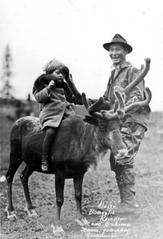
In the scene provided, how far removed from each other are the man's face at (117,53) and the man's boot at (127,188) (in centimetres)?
146

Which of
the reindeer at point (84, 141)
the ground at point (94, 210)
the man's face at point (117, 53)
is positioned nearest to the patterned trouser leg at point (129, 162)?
the ground at point (94, 210)

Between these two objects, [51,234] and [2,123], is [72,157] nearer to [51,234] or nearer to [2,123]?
[51,234]

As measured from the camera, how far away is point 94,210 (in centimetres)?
477

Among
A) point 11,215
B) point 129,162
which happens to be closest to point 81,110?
point 129,162

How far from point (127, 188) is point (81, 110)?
1.29m

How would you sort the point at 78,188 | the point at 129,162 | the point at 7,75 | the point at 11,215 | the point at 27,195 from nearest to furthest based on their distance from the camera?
1. the point at 78,188
2. the point at 129,162
3. the point at 11,215
4. the point at 27,195
5. the point at 7,75

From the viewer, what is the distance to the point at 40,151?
14.6 feet

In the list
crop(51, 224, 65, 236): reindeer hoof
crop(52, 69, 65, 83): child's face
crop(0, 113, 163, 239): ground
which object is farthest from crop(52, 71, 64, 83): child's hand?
crop(51, 224, 65, 236): reindeer hoof

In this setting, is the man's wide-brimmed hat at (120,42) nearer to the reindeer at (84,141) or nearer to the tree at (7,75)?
the reindeer at (84,141)

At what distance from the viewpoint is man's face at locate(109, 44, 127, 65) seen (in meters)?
4.74

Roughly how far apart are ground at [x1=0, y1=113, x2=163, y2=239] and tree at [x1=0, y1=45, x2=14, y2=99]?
1.58 metres

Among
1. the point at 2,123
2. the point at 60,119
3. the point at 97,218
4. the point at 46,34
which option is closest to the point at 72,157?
the point at 60,119

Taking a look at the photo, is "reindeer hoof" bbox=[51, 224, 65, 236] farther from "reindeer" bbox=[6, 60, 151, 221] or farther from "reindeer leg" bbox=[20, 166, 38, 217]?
"reindeer leg" bbox=[20, 166, 38, 217]

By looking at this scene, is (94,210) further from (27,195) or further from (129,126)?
(129,126)
